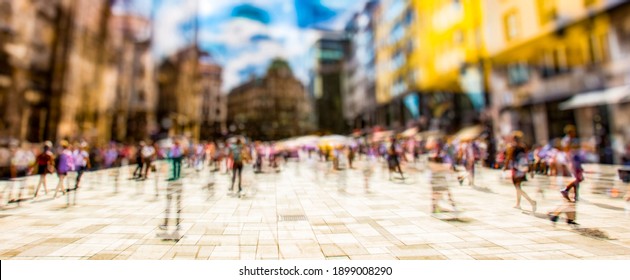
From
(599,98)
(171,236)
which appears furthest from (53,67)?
(599,98)

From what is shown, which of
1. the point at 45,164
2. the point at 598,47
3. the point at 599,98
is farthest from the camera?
the point at 599,98

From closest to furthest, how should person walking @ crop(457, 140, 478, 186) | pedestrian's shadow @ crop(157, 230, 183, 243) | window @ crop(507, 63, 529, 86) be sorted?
pedestrian's shadow @ crop(157, 230, 183, 243)
person walking @ crop(457, 140, 478, 186)
window @ crop(507, 63, 529, 86)

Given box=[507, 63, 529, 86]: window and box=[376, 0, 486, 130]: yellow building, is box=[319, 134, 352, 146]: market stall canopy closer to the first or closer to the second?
box=[376, 0, 486, 130]: yellow building

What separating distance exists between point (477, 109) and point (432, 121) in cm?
398

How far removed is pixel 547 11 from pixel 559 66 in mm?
2362

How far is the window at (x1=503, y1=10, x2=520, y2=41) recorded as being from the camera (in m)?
10.5

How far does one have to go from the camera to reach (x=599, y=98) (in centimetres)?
987

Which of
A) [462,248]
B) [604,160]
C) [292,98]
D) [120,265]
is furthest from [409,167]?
[292,98]

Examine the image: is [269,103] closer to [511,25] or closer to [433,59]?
[433,59]

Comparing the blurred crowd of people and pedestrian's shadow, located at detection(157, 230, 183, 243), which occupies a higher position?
the blurred crowd of people

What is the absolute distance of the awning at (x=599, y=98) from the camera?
29.9ft

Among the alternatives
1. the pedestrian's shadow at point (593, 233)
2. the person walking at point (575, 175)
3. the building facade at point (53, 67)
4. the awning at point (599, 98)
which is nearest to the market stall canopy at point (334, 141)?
the person walking at point (575, 175)

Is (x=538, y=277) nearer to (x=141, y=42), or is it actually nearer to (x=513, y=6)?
(x=513, y=6)

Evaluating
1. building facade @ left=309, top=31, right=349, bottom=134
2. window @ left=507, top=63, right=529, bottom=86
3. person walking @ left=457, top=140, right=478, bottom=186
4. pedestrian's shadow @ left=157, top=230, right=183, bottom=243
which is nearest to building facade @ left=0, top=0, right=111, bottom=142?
pedestrian's shadow @ left=157, top=230, right=183, bottom=243
